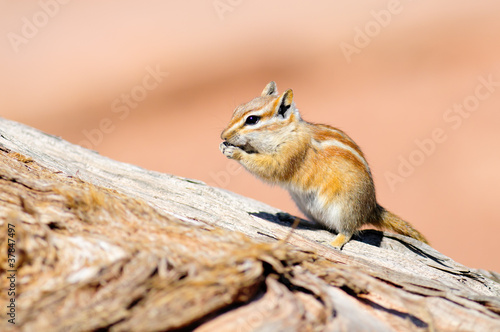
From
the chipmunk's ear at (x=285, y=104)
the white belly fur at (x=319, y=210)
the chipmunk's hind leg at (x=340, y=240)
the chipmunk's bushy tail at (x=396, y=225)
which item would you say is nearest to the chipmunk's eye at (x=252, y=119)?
the chipmunk's ear at (x=285, y=104)

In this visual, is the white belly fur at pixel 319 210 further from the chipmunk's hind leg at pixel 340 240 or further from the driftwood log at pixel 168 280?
the driftwood log at pixel 168 280

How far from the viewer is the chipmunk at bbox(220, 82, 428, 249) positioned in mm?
4730

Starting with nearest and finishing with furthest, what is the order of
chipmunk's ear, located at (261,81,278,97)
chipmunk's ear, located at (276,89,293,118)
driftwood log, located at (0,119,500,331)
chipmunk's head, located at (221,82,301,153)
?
1. driftwood log, located at (0,119,500,331)
2. chipmunk's head, located at (221,82,301,153)
3. chipmunk's ear, located at (276,89,293,118)
4. chipmunk's ear, located at (261,81,278,97)

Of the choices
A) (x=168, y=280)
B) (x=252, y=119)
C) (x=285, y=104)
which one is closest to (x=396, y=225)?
(x=285, y=104)

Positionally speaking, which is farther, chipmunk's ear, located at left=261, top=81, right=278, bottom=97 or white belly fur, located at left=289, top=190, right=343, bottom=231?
chipmunk's ear, located at left=261, top=81, right=278, bottom=97

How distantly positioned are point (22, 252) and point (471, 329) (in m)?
2.44

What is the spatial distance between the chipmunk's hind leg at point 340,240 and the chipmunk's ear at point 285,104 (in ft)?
4.71

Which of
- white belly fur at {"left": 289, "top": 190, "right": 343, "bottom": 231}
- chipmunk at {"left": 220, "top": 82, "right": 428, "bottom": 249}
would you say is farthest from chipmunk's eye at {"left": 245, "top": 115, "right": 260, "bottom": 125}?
white belly fur at {"left": 289, "top": 190, "right": 343, "bottom": 231}

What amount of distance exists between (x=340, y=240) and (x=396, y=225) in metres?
0.81

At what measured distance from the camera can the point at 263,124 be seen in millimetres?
4902

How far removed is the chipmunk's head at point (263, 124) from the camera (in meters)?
4.81

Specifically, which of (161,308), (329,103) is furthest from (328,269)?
(329,103)

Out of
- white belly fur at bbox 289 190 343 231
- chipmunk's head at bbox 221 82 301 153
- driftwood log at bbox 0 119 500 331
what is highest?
chipmunk's head at bbox 221 82 301 153

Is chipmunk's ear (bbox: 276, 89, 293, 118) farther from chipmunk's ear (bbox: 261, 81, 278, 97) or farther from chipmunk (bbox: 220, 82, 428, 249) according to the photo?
chipmunk's ear (bbox: 261, 81, 278, 97)
